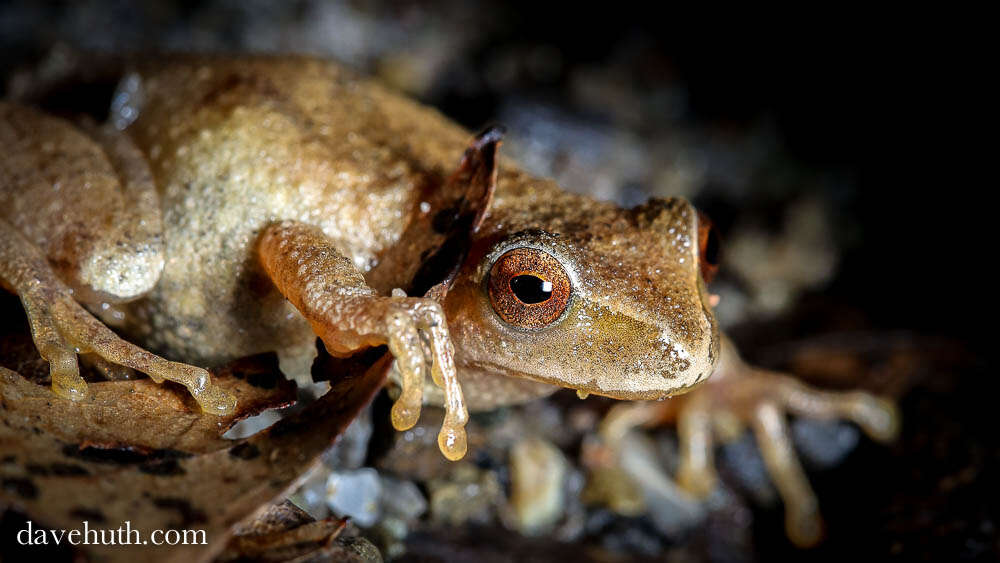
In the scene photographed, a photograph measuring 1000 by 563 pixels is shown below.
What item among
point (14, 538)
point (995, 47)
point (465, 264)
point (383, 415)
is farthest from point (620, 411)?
point (995, 47)

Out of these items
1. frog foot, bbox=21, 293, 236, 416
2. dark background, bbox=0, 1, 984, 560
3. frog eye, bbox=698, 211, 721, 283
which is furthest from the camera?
dark background, bbox=0, 1, 984, 560

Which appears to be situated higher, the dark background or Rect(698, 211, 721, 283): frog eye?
the dark background

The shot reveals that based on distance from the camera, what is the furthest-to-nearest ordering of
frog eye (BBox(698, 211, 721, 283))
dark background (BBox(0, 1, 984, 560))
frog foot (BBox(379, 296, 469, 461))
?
dark background (BBox(0, 1, 984, 560)) → frog eye (BBox(698, 211, 721, 283)) → frog foot (BBox(379, 296, 469, 461))

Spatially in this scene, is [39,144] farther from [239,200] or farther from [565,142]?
[565,142]

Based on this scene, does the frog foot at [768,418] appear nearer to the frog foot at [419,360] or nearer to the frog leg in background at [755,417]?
the frog leg in background at [755,417]

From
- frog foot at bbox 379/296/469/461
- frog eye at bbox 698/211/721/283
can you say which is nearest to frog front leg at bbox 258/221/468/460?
frog foot at bbox 379/296/469/461

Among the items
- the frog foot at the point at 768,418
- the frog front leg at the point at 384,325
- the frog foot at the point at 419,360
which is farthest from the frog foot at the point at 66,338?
the frog foot at the point at 768,418

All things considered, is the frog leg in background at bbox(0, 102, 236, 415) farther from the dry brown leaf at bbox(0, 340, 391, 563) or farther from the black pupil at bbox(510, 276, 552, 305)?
the black pupil at bbox(510, 276, 552, 305)
